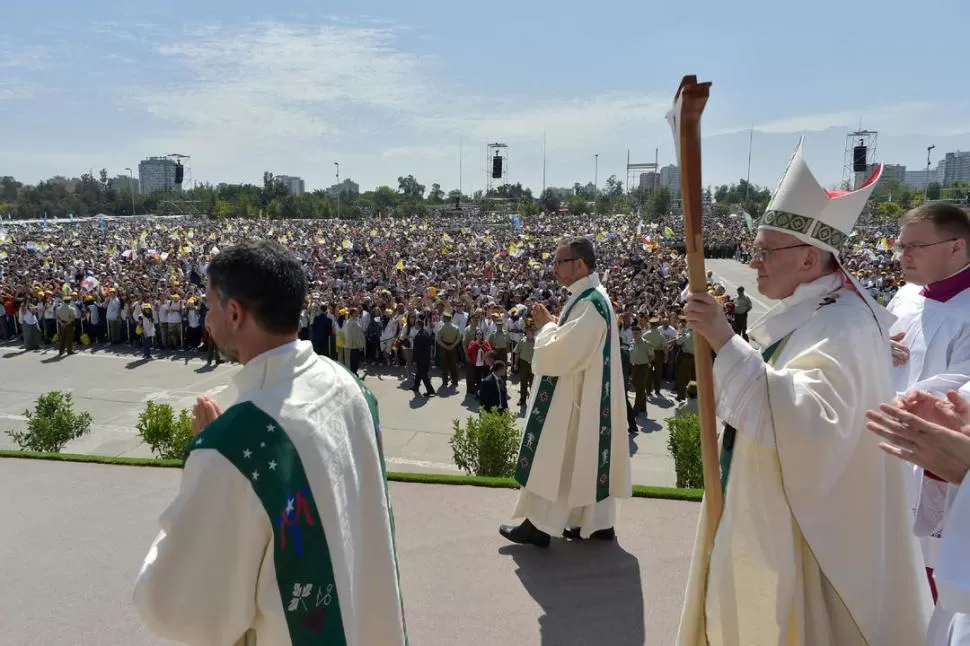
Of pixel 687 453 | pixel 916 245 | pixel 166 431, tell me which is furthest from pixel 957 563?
pixel 166 431

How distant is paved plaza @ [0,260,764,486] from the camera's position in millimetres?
9125

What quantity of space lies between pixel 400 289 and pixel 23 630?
17040 millimetres

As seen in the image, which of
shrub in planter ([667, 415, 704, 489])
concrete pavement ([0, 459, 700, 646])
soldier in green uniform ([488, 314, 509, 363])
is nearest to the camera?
concrete pavement ([0, 459, 700, 646])

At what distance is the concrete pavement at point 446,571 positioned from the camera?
12.5 ft

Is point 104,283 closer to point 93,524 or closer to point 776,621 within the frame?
point 93,524

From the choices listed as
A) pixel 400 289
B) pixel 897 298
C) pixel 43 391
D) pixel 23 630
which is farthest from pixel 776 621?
pixel 400 289

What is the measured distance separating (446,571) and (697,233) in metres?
2.99

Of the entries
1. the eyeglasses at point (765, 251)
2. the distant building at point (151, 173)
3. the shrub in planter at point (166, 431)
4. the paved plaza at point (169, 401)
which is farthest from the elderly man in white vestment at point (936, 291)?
the distant building at point (151, 173)

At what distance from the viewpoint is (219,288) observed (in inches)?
72.8

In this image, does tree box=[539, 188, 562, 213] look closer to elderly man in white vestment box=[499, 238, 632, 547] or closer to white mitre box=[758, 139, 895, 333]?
elderly man in white vestment box=[499, 238, 632, 547]

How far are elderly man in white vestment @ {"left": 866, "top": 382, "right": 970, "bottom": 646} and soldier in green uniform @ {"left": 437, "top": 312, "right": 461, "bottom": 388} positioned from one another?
1128 centimetres

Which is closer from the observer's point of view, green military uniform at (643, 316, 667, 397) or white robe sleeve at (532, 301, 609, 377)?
white robe sleeve at (532, 301, 609, 377)

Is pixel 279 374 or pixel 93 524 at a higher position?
pixel 279 374

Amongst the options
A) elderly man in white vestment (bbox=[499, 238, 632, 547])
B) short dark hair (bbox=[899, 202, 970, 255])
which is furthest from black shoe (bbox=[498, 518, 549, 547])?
short dark hair (bbox=[899, 202, 970, 255])
